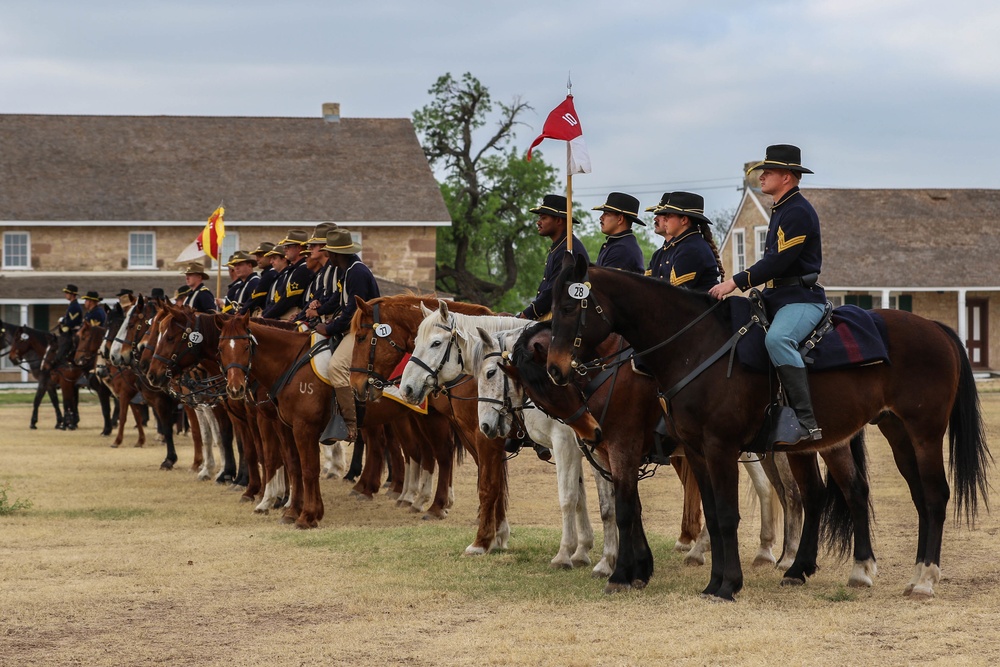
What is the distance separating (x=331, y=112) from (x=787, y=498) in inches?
1482

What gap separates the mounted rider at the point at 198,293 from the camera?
17.7 metres

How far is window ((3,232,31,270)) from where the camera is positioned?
3928 cm

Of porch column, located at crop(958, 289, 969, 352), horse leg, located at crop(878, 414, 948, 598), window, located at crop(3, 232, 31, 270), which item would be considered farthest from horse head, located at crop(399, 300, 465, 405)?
porch column, located at crop(958, 289, 969, 352)

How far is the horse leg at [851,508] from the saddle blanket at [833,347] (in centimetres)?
103

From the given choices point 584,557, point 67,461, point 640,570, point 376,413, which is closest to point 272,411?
point 376,413

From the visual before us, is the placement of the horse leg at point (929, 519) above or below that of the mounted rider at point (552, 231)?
below

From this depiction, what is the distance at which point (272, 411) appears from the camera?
13.1m

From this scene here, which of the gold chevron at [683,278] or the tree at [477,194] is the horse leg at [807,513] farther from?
the tree at [477,194]

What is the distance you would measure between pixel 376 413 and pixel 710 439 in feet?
17.7

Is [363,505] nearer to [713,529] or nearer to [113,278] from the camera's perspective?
[713,529]

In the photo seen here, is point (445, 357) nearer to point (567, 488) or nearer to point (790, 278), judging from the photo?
point (567, 488)

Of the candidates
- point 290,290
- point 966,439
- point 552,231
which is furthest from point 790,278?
point 290,290

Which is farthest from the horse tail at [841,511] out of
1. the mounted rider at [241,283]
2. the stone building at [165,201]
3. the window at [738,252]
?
the window at [738,252]

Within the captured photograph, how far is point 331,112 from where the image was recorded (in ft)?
148
